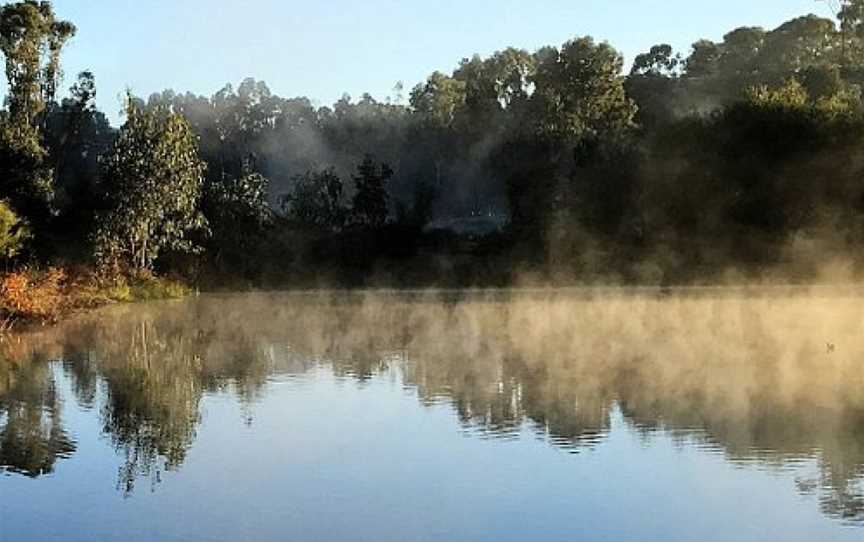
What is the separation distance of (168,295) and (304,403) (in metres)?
28.3

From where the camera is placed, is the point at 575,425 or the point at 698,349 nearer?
the point at 575,425

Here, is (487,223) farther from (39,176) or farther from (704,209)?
(39,176)

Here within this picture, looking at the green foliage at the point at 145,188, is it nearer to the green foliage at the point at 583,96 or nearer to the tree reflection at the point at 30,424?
the tree reflection at the point at 30,424

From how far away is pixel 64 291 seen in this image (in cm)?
3350

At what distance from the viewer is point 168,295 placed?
41906mm

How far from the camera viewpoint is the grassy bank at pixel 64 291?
1017 inches

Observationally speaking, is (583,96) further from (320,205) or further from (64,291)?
(64,291)

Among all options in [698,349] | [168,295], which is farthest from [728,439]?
[168,295]

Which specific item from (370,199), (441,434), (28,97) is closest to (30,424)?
(441,434)

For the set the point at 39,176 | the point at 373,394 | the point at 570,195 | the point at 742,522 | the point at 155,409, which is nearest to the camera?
the point at 742,522

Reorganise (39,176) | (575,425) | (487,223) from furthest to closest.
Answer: (487,223) < (39,176) < (575,425)

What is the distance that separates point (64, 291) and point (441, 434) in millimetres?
24331

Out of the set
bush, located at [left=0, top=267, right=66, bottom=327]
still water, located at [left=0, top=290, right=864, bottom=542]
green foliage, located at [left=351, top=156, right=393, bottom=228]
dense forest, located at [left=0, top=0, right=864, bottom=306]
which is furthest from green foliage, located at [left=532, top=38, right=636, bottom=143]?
still water, located at [left=0, top=290, right=864, bottom=542]

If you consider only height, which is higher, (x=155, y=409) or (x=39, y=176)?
(x=39, y=176)
